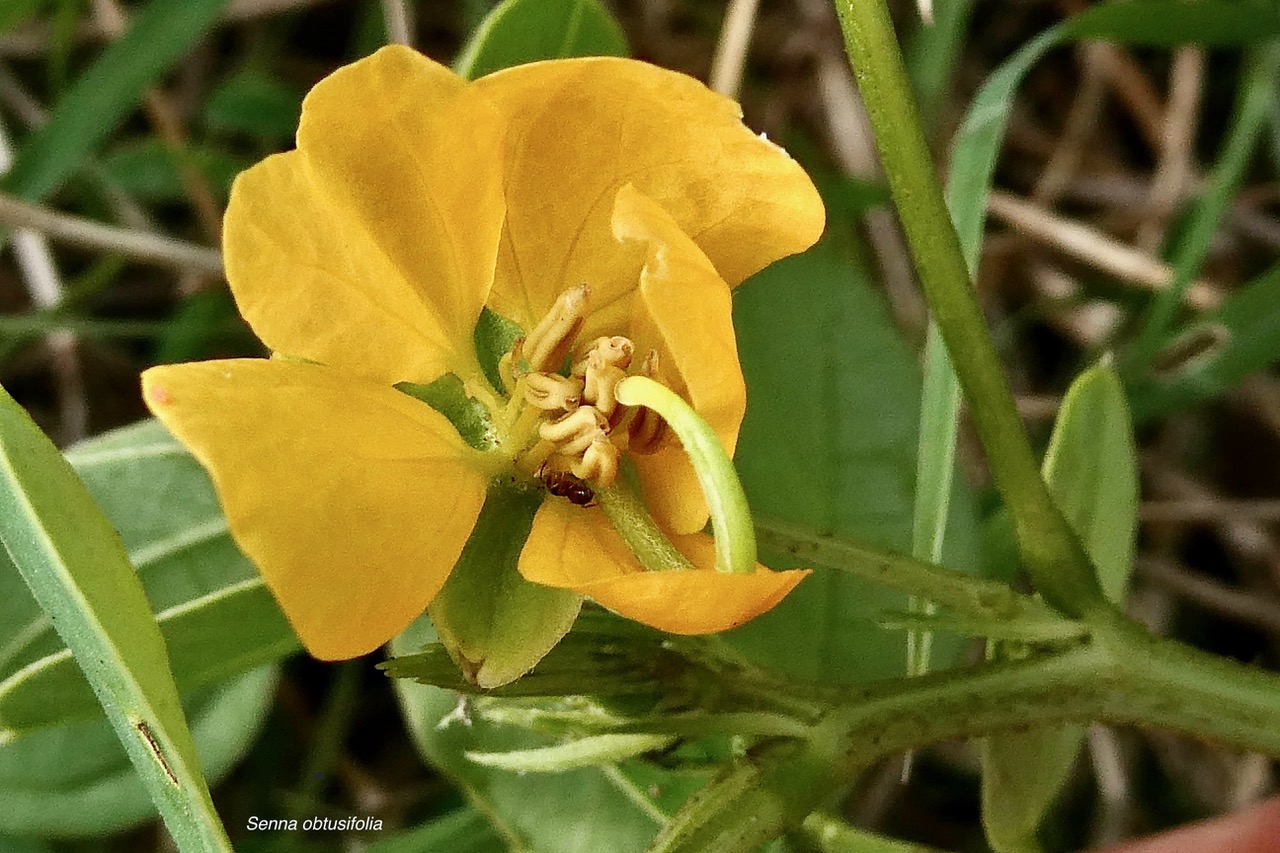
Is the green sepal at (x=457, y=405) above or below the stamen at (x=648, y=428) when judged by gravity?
below

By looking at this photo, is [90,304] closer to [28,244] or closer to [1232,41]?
[28,244]

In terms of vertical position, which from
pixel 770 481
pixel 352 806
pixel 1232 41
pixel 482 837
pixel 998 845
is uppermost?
pixel 1232 41

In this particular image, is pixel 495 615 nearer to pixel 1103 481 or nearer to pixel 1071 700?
pixel 1071 700

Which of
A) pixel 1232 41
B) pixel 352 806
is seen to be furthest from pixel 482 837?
pixel 1232 41

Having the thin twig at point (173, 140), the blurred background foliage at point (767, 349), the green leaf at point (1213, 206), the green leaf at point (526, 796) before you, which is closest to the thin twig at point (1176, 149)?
the blurred background foliage at point (767, 349)

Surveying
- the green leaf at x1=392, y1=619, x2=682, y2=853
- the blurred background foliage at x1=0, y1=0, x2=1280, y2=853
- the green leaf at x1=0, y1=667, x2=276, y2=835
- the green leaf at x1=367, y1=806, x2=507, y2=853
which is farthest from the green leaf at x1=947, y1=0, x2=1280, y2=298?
the green leaf at x1=0, y1=667, x2=276, y2=835

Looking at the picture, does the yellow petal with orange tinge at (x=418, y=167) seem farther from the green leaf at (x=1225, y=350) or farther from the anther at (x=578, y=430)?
the green leaf at (x=1225, y=350)

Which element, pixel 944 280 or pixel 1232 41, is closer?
pixel 944 280
